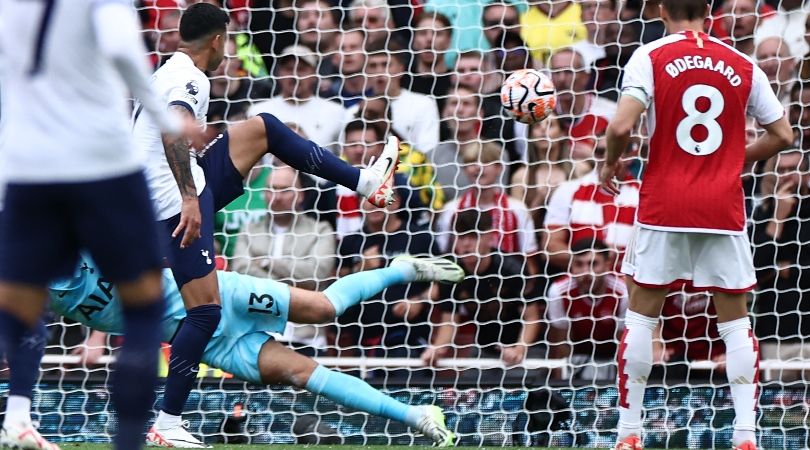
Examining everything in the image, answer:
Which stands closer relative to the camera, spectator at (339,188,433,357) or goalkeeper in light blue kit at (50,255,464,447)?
goalkeeper in light blue kit at (50,255,464,447)

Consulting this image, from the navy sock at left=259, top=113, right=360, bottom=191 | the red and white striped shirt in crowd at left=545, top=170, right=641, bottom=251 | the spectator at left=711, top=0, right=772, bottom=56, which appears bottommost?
the red and white striped shirt in crowd at left=545, top=170, right=641, bottom=251

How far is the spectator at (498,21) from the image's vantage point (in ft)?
27.6

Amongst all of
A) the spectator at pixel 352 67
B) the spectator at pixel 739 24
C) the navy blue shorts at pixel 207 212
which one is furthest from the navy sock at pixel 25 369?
the spectator at pixel 739 24

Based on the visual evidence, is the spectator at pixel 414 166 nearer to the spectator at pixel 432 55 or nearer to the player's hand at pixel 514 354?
the spectator at pixel 432 55

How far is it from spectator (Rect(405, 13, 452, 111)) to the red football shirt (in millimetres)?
3295

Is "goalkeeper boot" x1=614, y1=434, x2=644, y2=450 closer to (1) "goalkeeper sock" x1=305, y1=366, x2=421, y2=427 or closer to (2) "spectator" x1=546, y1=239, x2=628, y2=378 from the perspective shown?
(1) "goalkeeper sock" x1=305, y1=366, x2=421, y2=427

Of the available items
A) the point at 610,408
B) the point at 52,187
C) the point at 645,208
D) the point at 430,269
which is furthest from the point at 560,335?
the point at 52,187

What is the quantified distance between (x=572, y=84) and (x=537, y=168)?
1.90 feet

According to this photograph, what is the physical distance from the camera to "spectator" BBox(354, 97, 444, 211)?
8156mm

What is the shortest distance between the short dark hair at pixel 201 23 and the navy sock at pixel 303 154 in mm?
507

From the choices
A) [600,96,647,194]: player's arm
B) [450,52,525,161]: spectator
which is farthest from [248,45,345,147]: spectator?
[600,96,647,194]: player's arm

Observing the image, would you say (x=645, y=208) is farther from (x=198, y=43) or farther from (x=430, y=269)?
(x=198, y=43)

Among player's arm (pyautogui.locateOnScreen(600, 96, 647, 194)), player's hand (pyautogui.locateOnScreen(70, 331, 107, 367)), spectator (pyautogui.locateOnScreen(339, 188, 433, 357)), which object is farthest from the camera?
spectator (pyautogui.locateOnScreen(339, 188, 433, 357))

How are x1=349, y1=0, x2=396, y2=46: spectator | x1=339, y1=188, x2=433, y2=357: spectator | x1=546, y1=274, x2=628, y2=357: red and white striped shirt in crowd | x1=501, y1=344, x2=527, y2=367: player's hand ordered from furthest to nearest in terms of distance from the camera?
x1=349, y1=0, x2=396, y2=46: spectator, x1=339, y1=188, x2=433, y2=357: spectator, x1=546, y1=274, x2=628, y2=357: red and white striped shirt in crowd, x1=501, y1=344, x2=527, y2=367: player's hand
